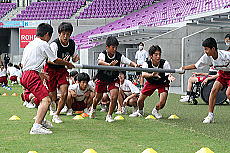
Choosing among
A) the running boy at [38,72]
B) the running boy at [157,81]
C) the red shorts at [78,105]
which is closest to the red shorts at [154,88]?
the running boy at [157,81]

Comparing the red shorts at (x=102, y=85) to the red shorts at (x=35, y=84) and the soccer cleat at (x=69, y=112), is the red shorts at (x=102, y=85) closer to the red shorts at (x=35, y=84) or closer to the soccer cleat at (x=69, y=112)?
the soccer cleat at (x=69, y=112)

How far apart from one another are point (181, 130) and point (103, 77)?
230cm

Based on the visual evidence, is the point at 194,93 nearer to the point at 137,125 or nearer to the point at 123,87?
the point at 123,87

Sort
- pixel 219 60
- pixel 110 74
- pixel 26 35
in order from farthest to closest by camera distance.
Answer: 1. pixel 26 35
2. pixel 110 74
3. pixel 219 60

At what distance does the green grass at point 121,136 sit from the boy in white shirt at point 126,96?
35.8 inches

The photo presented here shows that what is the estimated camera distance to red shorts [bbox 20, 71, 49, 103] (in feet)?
24.3

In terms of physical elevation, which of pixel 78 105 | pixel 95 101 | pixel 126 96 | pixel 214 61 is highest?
pixel 214 61

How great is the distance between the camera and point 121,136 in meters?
7.06

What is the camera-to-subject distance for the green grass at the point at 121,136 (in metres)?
5.98

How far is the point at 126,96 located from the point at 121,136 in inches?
172

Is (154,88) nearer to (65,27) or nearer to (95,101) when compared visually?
(95,101)

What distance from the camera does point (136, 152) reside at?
18.6 feet

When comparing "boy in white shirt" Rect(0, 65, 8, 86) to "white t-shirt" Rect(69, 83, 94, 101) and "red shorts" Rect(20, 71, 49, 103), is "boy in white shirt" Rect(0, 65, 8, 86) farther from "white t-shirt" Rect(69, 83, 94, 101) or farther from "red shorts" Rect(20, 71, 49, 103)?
"red shorts" Rect(20, 71, 49, 103)

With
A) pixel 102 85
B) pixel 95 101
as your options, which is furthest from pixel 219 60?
pixel 95 101
